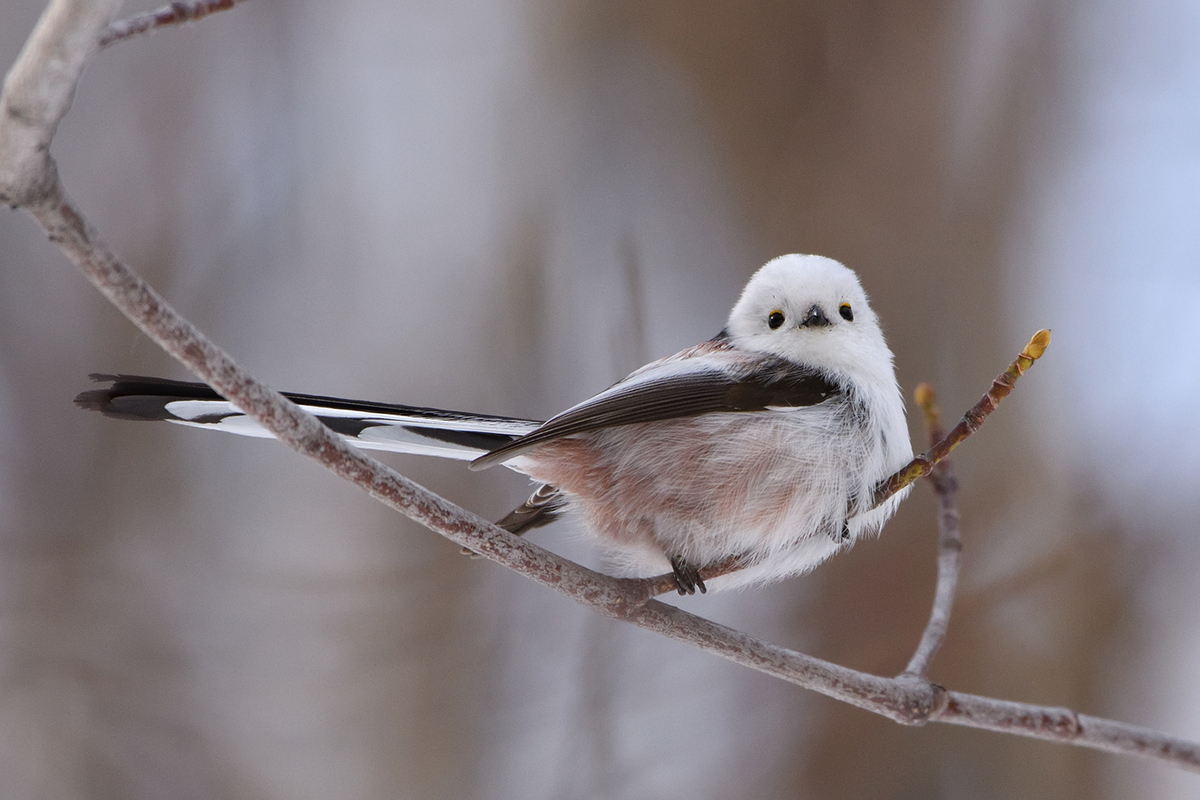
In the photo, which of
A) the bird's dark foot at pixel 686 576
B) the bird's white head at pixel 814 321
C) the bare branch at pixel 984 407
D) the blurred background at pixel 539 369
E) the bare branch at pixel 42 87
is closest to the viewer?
the bare branch at pixel 42 87

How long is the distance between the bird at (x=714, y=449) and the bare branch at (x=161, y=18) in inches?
24.5

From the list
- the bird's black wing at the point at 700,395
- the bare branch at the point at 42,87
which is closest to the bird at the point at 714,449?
the bird's black wing at the point at 700,395

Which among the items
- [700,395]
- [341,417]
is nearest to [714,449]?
[700,395]

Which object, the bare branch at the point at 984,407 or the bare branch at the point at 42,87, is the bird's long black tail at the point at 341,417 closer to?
the bare branch at the point at 42,87

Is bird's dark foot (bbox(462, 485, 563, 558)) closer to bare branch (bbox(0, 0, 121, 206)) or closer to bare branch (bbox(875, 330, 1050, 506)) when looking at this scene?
bare branch (bbox(875, 330, 1050, 506))

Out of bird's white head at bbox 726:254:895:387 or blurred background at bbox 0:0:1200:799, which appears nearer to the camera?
bird's white head at bbox 726:254:895:387

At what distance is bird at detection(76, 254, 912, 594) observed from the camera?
147 cm

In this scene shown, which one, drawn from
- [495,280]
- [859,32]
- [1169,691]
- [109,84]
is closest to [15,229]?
[109,84]

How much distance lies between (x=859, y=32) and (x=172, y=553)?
8.46ft

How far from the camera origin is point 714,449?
1512mm

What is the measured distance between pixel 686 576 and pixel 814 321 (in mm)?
576

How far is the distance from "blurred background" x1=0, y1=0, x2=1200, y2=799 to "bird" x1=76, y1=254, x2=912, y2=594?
1.78ft

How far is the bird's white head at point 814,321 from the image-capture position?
166 centimetres

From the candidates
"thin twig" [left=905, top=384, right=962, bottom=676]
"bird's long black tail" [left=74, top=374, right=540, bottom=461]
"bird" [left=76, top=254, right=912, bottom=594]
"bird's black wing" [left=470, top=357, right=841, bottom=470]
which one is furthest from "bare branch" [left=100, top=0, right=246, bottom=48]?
"thin twig" [left=905, top=384, right=962, bottom=676]
